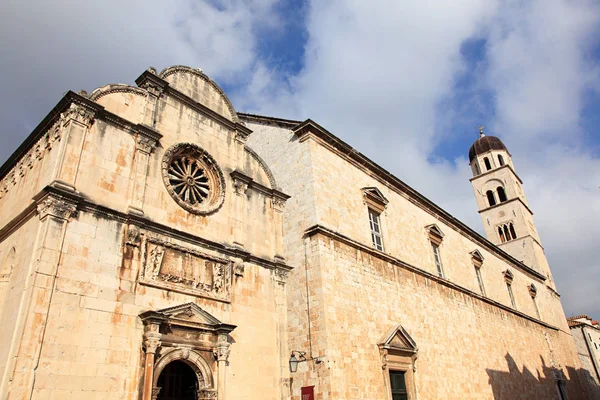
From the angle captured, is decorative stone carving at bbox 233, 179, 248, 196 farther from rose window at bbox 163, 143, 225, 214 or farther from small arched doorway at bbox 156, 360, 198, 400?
small arched doorway at bbox 156, 360, 198, 400

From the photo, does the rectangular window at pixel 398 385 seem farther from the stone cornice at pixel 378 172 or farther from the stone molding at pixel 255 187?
the stone cornice at pixel 378 172

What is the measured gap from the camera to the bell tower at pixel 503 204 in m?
32.9

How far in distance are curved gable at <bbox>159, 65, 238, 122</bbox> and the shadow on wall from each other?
15185 millimetres

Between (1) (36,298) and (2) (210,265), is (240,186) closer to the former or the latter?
(2) (210,265)

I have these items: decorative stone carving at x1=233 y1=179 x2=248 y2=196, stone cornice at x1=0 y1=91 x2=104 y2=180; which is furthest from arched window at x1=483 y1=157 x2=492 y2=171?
stone cornice at x1=0 y1=91 x2=104 y2=180

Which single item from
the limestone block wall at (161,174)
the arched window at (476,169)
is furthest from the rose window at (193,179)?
the arched window at (476,169)

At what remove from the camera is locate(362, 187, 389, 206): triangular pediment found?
1559 centimetres

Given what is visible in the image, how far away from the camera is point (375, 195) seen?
52.4ft

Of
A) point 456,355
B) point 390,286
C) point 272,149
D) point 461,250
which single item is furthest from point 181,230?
point 461,250

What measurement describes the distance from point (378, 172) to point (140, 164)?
9.78 metres

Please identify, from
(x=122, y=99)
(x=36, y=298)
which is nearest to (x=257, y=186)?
(x=122, y=99)

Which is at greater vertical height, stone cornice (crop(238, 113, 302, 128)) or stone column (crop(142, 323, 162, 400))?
stone cornice (crop(238, 113, 302, 128))

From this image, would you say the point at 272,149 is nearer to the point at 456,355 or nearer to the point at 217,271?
the point at 217,271

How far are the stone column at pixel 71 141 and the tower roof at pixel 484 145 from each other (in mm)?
35881
